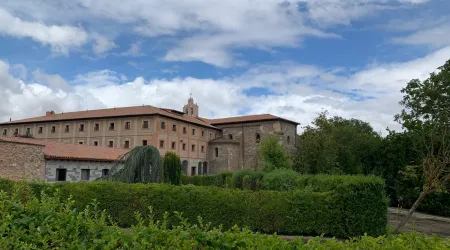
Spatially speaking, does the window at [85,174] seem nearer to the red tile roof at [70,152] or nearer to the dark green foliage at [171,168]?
the red tile roof at [70,152]

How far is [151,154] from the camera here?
1666cm

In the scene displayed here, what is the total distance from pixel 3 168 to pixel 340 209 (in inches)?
661

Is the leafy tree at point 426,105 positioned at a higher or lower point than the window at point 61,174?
higher

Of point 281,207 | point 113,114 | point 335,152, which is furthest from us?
point 113,114

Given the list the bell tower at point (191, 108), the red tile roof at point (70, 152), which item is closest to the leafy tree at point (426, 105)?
the red tile roof at point (70, 152)

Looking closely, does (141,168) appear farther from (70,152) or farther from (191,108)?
(191,108)

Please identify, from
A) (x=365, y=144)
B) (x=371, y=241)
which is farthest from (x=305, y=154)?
(x=371, y=241)

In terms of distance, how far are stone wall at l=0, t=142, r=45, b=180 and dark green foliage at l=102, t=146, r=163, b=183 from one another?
5.06 metres

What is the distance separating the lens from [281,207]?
11.0 meters

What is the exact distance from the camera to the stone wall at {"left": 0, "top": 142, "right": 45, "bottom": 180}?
60.7ft

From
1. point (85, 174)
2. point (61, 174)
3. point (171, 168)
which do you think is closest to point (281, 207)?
point (171, 168)

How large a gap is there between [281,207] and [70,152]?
17.2 metres

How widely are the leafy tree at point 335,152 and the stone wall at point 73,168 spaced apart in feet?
58.4

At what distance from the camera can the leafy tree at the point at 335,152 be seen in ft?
82.0
